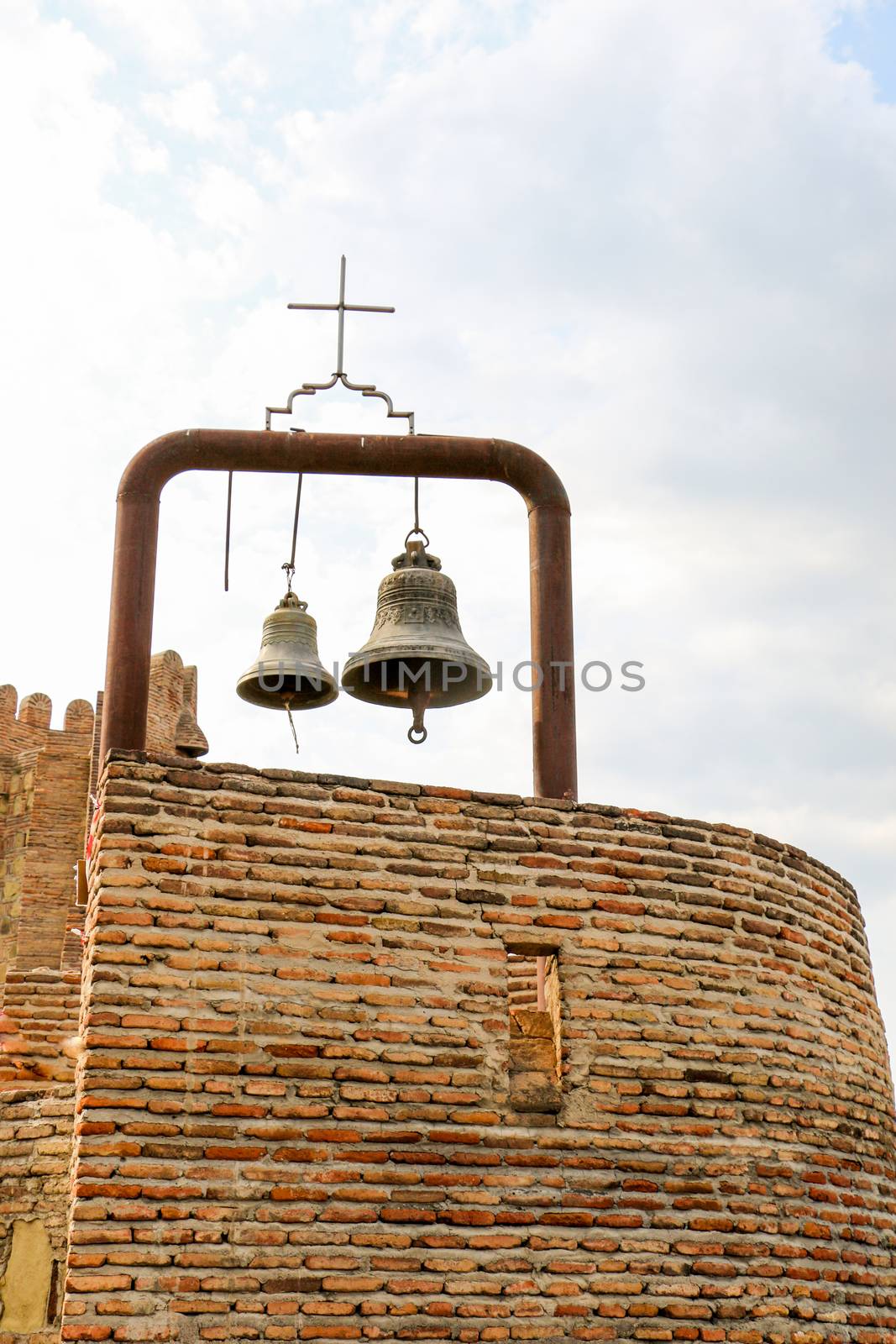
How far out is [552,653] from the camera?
21.1 ft

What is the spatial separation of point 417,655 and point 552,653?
649 millimetres

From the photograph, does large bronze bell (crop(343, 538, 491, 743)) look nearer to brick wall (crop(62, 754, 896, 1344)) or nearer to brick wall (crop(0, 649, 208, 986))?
brick wall (crop(62, 754, 896, 1344))

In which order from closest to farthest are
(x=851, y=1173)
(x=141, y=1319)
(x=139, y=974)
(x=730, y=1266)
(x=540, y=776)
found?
(x=141, y=1319), (x=139, y=974), (x=730, y=1266), (x=851, y=1173), (x=540, y=776)

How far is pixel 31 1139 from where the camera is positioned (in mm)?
6359

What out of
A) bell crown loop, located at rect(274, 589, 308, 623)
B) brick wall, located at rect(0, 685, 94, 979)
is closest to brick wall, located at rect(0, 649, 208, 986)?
brick wall, located at rect(0, 685, 94, 979)

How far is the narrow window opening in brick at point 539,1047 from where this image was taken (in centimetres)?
525

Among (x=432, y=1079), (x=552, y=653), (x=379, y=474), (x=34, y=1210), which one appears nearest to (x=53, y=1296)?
(x=34, y=1210)

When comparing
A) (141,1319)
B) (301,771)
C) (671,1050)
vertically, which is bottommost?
(141,1319)

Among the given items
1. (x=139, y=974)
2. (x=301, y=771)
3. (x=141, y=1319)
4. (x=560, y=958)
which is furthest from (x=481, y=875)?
(x=141, y=1319)

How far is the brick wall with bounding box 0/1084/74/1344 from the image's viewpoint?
6031mm

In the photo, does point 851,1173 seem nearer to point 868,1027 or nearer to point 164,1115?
point 868,1027

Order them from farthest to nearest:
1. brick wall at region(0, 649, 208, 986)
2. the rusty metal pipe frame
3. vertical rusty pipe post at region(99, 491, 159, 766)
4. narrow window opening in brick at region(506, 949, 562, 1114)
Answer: brick wall at region(0, 649, 208, 986) < the rusty metal pipe frame < vertical rusty pipe post at region(99, 491, 159, 766) < narrow window opening in brick at region(506, 949, 562, 1114)

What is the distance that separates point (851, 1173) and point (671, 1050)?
3.34 ft

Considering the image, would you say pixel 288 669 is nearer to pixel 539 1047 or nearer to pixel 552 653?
pixel 552 653
